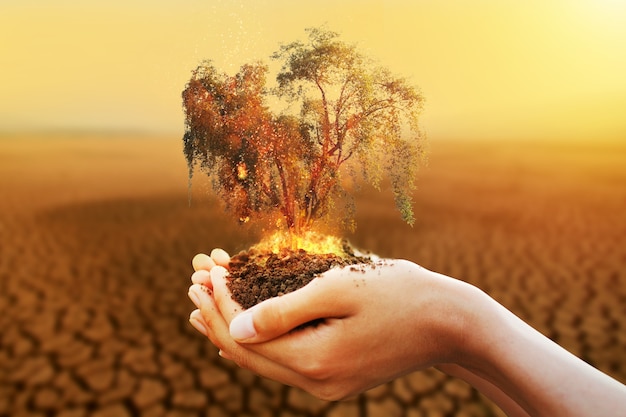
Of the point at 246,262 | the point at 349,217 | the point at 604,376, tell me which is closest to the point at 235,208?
the point at 246,262

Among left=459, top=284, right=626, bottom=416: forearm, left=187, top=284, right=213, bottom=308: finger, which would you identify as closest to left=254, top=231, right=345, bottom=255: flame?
left=187, top=284, right=213, bottom=308: finger

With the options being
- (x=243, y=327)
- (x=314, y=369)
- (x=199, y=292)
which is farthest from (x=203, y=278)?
(x=314, y=369)

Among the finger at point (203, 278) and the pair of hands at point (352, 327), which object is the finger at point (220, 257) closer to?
the finger at point (203, 278)

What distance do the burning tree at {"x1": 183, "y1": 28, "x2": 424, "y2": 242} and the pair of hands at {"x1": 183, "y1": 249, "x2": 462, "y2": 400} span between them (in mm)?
340

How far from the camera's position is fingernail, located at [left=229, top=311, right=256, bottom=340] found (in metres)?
1.16

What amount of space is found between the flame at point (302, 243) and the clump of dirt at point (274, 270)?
28 mm

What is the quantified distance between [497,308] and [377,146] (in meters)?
0.53

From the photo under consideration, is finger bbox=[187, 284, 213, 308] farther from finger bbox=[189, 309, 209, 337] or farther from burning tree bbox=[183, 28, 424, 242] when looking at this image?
burning tree bbox=[183, 28, 424, 242]

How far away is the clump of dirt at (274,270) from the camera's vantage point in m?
1.29

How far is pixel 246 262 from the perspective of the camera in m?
1.48

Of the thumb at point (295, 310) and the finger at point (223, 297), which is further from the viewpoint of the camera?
the finger at point (223, 297)

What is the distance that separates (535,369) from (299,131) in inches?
30.7

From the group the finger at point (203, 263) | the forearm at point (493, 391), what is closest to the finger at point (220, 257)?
the finger at point (203, 263)

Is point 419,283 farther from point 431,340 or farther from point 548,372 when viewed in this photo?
point 548,372
